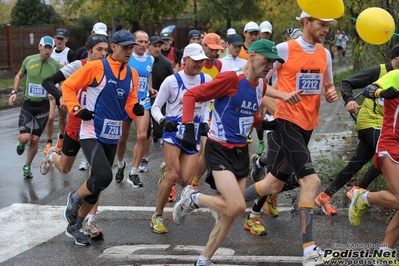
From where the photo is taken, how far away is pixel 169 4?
30828 mm

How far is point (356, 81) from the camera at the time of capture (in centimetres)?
670

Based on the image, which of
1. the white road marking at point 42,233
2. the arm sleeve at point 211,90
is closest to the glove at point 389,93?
the arm sleeve at point 211,90

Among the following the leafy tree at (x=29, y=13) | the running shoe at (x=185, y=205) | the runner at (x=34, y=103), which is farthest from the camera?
the leafy tree at (x=29, y=13)

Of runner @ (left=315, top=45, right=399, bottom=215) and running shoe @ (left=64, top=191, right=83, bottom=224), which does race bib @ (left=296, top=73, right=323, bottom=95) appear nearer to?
runner @ (left=315, top=45, right=399, bottom=215)

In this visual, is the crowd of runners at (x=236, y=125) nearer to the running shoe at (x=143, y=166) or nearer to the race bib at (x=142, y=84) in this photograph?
the race bib at (x=142, y=84)

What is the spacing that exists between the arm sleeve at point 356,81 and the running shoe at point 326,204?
5.55ft

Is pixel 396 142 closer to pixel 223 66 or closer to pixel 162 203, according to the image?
pixel 162 203

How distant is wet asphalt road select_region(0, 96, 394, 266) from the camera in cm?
650

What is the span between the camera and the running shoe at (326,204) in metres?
7.88

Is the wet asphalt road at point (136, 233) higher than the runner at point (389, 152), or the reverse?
the runner at point (389, 152)

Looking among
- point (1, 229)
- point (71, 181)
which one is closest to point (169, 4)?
point (71, 181)

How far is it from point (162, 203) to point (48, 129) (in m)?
5.41

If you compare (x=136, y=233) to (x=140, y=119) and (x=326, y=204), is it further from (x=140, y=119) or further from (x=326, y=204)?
(x=140, y=119)

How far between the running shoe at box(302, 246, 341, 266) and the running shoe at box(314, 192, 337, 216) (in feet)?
6.21
